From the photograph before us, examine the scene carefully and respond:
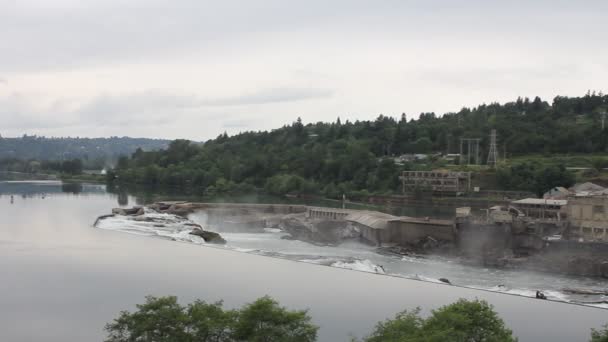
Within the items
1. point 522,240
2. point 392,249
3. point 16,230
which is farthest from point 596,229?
point 16,230

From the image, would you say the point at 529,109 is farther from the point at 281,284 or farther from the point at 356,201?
the point at 281,284

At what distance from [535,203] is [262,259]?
15.1 meters

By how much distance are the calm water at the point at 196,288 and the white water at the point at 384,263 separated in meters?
0.28

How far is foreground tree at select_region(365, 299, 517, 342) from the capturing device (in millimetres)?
12961

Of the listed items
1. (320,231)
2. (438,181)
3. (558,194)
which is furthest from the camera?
(438,181)

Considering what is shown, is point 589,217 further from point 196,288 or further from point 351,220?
point 196,288

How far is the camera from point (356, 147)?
67750 millimetres

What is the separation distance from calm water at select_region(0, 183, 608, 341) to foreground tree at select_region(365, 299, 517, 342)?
432 centimetres

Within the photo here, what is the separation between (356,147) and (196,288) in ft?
152

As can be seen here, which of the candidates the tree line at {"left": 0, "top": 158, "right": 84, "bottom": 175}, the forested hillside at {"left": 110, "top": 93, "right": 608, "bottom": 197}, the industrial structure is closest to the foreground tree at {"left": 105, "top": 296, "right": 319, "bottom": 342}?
the industrial structure

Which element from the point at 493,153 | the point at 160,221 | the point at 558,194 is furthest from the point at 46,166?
the point at 558,194

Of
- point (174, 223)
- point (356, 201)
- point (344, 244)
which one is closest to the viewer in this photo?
point (344, 244)

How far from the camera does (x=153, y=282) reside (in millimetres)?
23547

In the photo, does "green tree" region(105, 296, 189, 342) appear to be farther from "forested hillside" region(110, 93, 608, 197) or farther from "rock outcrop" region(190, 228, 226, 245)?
"forested hillside" region(110, 93, 608, 197)
